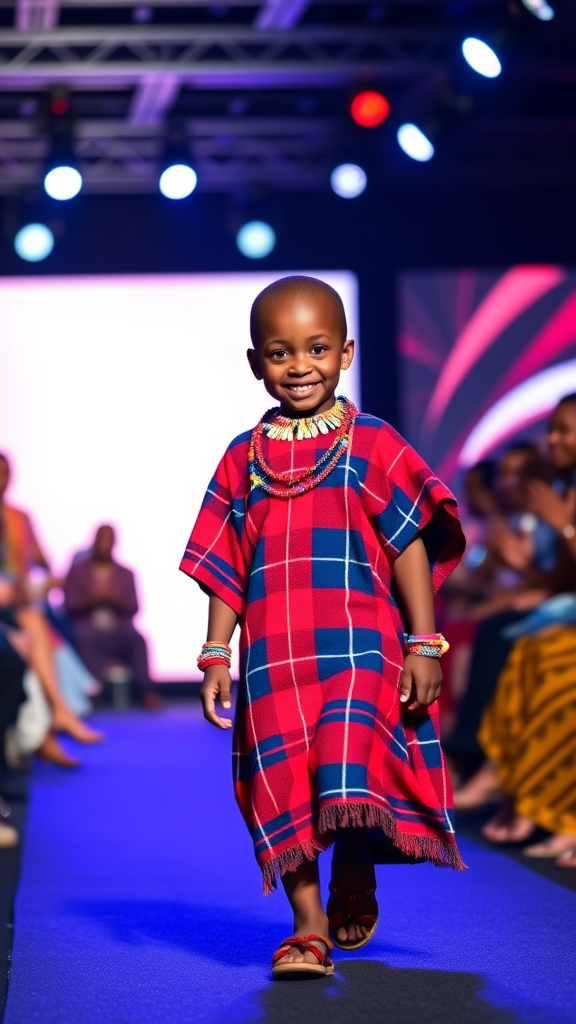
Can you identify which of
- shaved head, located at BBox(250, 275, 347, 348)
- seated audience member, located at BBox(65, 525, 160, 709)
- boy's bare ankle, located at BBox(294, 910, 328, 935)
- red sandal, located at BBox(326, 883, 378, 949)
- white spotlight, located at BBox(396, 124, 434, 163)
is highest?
white spotlight, located at BBox(396, 124, 434, 163)

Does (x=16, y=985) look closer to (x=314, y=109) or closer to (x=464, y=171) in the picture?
(x=314, y=109)

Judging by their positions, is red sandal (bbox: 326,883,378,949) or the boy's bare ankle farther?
red sandal (bbox: 326,883,378,949)

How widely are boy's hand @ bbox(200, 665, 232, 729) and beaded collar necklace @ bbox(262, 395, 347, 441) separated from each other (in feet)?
1.32

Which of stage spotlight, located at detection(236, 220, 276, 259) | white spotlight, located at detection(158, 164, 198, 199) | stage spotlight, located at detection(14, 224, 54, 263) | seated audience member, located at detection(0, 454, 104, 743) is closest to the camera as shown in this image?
seated audience member, located at detection(0, 454, 104, 743)

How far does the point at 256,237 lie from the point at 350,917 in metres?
7.24

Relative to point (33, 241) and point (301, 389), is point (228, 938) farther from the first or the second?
point (33, 241)

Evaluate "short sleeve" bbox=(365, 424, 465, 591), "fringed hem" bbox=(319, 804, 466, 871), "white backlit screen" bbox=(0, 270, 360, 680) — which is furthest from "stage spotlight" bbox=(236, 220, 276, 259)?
"fringed hem" bbox=(319, 804, 466, 871)

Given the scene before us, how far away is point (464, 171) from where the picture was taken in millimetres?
9688

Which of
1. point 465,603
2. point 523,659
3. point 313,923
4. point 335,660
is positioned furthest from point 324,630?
point 465,603

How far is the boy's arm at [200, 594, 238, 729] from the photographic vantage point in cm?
236

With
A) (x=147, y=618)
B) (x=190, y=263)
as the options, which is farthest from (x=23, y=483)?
(x=190, y=263)

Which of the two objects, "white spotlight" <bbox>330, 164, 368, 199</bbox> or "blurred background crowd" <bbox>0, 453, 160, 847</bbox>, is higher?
"white spotlight" <bbox>330, 164, 368, 199</bbox>

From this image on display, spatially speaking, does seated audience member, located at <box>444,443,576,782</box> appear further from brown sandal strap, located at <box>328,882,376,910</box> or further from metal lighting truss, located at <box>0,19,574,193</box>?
metal lighting truss, located at <box>0,19,574,193</box>

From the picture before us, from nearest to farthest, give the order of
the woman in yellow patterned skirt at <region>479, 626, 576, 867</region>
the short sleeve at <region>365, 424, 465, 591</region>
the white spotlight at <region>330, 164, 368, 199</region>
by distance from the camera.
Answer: the short sleeve at <region>365, 424, 465, 591</region> → the woman in yellow patterned skirt at <region>479, 626, 576, 867</region> → the white spotlight at <region>330, 164, 368, 199</region>
